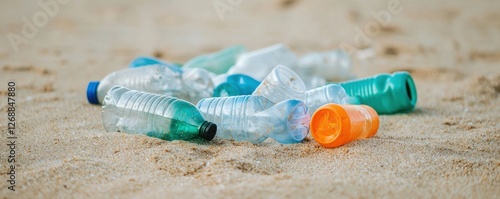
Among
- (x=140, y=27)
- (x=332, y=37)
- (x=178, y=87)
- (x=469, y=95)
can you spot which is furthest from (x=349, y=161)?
(x=140, y=27)

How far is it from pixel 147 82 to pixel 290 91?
77 cm

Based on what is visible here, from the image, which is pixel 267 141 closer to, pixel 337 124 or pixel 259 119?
pixel 259 119

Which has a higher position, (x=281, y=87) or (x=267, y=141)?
(x=281, y=87)

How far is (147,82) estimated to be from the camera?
2.76 meters

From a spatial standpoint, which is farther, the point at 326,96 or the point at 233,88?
the point at 233,88

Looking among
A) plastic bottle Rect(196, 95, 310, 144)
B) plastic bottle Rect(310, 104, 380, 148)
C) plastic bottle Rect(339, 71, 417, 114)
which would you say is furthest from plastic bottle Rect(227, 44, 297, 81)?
plastic bottle Rect(310, 104, 380, 148)

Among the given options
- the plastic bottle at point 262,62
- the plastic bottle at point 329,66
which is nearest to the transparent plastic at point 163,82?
the plastic bottle at point 262,62

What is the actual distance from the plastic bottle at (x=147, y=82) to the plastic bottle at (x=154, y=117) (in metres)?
0.38

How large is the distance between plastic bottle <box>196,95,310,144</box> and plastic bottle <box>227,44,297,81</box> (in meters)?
1.09

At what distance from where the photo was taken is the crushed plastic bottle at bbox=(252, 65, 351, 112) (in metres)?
2.43

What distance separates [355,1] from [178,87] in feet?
12.6

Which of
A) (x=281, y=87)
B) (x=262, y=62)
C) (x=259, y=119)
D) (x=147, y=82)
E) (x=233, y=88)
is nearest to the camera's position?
(x=259, y=119)

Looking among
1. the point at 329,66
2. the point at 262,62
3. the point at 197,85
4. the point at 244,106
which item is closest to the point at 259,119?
the point at 244,106

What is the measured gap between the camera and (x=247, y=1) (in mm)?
6492
